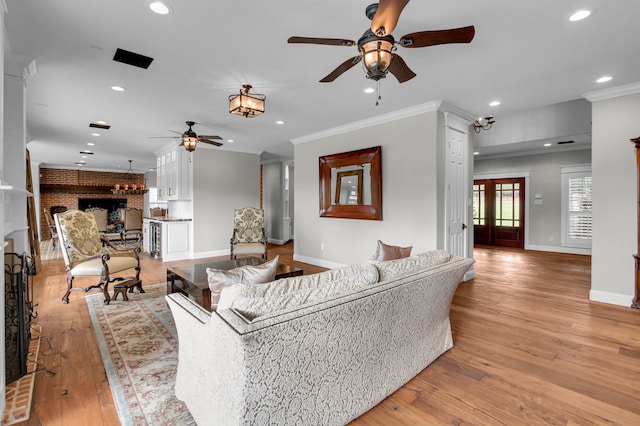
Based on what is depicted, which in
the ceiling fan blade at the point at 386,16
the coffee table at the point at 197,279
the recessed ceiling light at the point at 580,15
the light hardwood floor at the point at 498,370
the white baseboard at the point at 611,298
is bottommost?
the light hardwood floor at the point at 498,370

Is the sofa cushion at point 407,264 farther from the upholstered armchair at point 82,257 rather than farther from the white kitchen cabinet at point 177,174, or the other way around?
the white kitchen cabinet at point 177,174

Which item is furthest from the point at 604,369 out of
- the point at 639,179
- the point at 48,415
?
the point at 48,415

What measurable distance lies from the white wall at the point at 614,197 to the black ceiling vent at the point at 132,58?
499 cm

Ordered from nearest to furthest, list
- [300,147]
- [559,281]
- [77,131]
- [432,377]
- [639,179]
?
[432,377]
[639,179]
[559,281]
[77,131]
[300,147]

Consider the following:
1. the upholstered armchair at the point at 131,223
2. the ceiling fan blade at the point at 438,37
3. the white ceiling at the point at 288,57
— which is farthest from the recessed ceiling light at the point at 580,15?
the upholstered armchair at the point at 131,223

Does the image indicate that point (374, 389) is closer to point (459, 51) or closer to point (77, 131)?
point (459, 51)

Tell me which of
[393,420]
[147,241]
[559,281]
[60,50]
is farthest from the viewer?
[147,241]

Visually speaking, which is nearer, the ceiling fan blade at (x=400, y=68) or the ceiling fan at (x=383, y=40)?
the ceiling fan at (x=383, y=40)

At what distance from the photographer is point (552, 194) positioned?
7566 mm

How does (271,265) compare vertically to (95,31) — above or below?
below

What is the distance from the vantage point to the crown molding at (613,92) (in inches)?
137

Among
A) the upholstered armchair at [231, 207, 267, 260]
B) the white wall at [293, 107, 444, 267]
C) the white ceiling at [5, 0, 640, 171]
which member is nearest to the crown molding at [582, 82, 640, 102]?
the white ceiling at [5, 0, 640, 171]

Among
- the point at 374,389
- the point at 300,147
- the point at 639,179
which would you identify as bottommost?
the point at 374,389

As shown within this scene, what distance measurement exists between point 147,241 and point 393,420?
7199 millimetres
